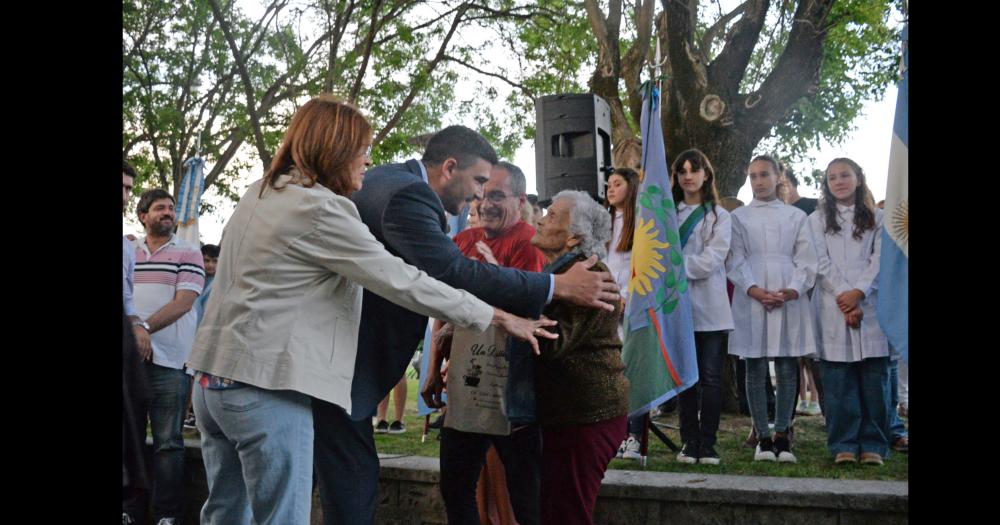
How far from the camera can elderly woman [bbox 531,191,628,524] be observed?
159 inches

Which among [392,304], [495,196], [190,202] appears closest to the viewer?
[392,304]

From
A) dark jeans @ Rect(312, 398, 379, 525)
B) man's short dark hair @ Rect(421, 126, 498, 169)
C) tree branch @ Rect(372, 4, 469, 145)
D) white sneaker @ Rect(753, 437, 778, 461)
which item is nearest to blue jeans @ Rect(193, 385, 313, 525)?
dark jeans @ Rect(312, 398, 379, 525)

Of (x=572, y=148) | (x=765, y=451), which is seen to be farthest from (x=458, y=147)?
(x=765, y=451)

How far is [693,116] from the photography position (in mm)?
11328

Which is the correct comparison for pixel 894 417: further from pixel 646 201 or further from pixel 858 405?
pixel 646 201

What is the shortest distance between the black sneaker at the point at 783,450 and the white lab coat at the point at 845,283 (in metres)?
0.63

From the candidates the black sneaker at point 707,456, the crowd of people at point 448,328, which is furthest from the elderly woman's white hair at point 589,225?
the black sneaker at point 707,456

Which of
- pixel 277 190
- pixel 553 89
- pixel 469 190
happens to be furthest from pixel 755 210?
pixel 553 89

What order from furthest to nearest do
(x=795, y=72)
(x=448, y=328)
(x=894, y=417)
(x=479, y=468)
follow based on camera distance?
(x=795, y=72) < (x=894, y=417) < (x=448, y=328) < (x=479, y=468)

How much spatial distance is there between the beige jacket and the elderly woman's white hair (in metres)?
1.23

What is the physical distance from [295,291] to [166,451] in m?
3.85

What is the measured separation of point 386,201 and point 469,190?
1.89ft

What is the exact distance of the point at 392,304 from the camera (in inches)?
146

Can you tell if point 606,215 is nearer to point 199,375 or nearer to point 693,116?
point 199,375
